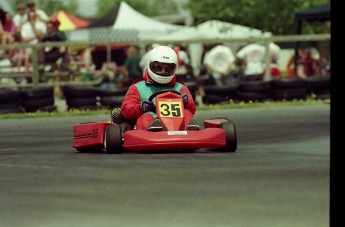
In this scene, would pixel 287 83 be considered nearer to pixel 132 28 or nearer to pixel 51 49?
pixel 51 49

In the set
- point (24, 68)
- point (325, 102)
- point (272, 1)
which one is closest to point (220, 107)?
point (325, 102)

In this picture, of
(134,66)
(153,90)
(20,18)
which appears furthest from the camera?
(134,66)

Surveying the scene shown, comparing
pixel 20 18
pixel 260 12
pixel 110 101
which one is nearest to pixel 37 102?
pixel 110 101

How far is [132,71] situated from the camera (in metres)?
22.3

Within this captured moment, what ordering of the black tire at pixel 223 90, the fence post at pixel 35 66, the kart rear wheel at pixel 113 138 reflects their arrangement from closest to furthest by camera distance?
the kart rear wheel at pixel 113 138 < the black tire at pixel 223 90 < the fence post at pixel 35 66

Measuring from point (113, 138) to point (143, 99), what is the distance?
0.75 m

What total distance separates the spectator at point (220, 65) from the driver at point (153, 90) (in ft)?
37.0

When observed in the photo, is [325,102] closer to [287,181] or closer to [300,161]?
[300,161]

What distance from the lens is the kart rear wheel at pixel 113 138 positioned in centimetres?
1051

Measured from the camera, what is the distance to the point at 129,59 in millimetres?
22266

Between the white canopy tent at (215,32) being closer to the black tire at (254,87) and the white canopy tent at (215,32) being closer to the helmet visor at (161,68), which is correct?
the black tire at (254,87)

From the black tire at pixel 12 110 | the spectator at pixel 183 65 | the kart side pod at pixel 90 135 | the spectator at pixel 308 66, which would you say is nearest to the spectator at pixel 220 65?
the spectator at pixel 183 65

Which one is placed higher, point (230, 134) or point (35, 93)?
point (230, 134)

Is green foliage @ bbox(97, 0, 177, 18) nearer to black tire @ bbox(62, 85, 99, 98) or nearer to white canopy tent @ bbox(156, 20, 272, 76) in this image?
white canopy tent @ bbox(156, 20, 272, 76)
